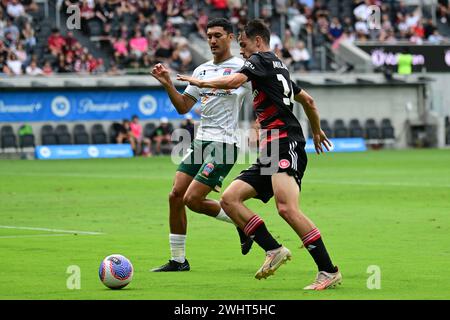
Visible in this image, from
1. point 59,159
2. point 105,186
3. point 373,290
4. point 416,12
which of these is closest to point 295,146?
point 373,290

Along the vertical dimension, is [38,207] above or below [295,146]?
below

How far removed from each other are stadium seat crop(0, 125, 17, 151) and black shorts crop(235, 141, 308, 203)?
32.3 meters

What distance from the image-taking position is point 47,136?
43625 mm

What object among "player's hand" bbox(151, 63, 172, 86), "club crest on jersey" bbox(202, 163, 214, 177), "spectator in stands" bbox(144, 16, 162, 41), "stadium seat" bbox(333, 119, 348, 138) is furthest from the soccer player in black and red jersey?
"stadium seat" bbox(333, 119, 348, 138)

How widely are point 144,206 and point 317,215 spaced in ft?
12.7

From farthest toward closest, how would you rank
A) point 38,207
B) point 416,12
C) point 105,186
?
1. point 416,12
2. point 105,186
3. point 38,207

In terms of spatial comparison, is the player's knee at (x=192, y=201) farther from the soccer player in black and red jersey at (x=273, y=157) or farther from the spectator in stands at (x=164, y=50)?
the spectator in stands at (x=164, y=50)

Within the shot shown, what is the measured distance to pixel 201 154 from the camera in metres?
13.0

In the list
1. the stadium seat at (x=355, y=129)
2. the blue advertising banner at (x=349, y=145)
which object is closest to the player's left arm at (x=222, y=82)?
the blue advertising banner at (x=349, y=145)

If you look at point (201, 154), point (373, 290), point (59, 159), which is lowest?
point (59, 159)

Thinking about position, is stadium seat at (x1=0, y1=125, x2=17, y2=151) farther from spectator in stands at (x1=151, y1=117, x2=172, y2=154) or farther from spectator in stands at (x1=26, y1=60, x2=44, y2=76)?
spectator in stands at (x1=151, y1=117, x2=172, y2=154)
